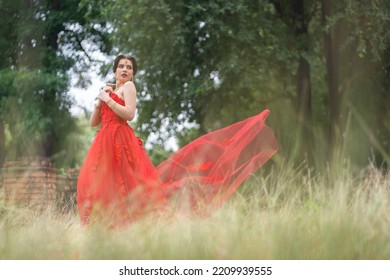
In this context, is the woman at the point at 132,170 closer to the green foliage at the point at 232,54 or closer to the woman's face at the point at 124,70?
the woman's face at the point at 124,70

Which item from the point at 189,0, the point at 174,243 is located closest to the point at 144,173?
the point at 174,243

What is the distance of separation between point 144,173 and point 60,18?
38.2 feet

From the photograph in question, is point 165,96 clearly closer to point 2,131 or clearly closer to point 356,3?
point 356,3

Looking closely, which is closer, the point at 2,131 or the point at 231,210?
the point at 231,210

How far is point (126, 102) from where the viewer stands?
6895 mm

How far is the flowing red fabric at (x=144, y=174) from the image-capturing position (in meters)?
6.95

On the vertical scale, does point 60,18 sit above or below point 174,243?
above

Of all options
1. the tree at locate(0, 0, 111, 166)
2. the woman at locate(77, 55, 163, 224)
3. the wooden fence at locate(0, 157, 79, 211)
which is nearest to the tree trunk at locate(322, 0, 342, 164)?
the tree at locate(0, 0, 111, 166)

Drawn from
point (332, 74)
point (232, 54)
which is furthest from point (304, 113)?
point (232, 54)

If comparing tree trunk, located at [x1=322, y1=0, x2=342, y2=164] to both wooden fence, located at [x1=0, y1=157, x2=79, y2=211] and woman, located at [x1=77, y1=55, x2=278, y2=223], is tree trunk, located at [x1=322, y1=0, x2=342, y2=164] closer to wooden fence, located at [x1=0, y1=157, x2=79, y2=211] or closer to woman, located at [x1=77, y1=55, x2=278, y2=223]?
wooden fence, located at [x1=0, y1=157, x2=79, y2=211]

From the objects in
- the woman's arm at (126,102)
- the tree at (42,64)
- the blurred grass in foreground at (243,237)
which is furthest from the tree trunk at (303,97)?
the blurred grass in foreground at (243,237)

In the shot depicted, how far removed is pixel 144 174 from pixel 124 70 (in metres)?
1.05

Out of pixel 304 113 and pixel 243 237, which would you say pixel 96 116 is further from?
pixel 304 113

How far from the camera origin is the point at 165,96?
14859 millimetres
